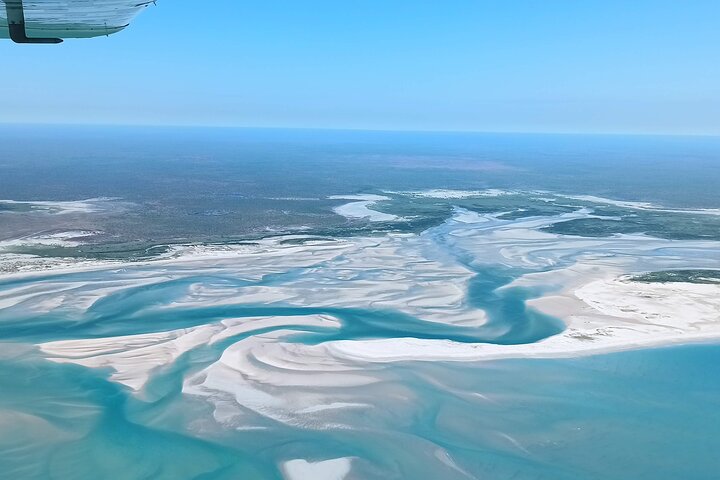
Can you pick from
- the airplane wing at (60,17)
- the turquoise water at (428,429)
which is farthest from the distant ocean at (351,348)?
the airplane wing at (60,17)

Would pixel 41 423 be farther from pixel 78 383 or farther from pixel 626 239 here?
pixel 626 239

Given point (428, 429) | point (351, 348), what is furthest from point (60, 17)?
point (351, 348)

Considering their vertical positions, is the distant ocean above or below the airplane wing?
below

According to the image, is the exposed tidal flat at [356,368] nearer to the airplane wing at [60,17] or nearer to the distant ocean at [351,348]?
the distant ocean at [351,348]

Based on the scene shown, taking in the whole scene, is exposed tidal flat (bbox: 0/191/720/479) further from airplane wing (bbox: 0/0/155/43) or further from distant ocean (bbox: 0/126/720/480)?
airplane wing (bbox: 0/0/155/43)

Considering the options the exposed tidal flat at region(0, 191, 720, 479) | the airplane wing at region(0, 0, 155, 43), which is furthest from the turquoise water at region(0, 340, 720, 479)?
the airplane wing at region(0, 0, 155, 43)

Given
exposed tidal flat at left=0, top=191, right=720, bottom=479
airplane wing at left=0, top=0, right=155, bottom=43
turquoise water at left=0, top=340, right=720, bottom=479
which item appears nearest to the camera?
airplane wing at left=0, top=0, right=155, bottom=43
